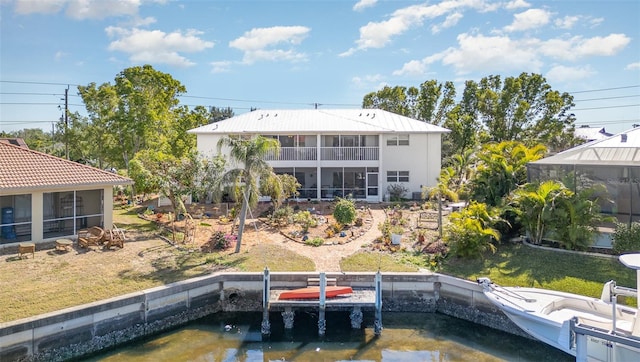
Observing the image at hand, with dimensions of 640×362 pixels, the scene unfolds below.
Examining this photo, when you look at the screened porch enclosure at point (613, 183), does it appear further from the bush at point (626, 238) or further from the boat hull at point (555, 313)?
the boat hull at point (555, 313)

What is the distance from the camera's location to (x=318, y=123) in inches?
1200

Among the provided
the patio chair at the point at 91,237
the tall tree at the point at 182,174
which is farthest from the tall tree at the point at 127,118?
the patio chair at the point at 91,237

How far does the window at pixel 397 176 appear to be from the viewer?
99.3 feet

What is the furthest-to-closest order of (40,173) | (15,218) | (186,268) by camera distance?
1. (40,173)
2. (15,218)
3. (186,268)

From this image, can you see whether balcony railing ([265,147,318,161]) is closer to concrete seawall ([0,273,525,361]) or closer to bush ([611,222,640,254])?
concrete seawall ([0,273,525,361])

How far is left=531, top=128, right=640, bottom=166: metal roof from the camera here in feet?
53.5

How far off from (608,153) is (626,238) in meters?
3.78

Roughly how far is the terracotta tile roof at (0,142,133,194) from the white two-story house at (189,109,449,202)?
969 cm

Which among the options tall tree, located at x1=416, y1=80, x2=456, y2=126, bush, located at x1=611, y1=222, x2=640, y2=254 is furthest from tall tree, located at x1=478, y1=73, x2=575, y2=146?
bush, located at x1=611, y1=222, x2=640, y2=254

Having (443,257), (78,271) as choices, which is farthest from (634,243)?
(78,271)

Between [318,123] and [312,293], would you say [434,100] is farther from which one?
[312,293]

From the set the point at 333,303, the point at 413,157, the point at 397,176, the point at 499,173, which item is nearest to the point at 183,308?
the point at 333,303

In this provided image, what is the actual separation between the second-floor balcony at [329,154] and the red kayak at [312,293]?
15.9m

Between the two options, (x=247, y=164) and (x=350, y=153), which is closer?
(x=247, y=164)
